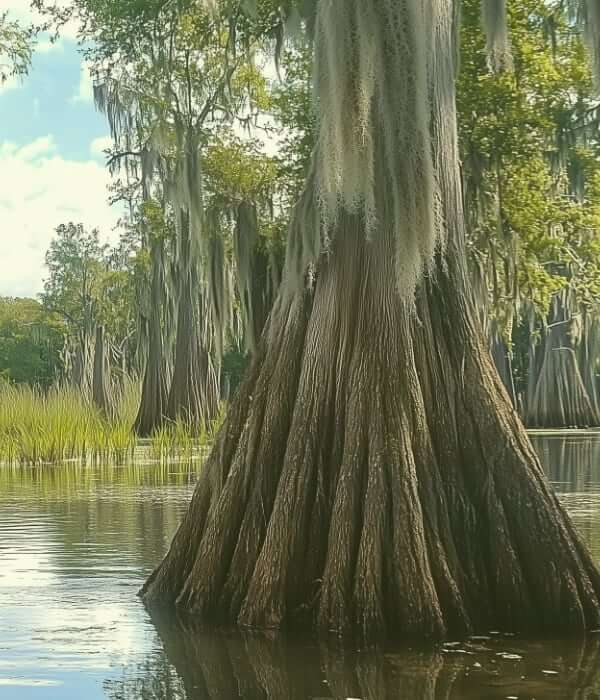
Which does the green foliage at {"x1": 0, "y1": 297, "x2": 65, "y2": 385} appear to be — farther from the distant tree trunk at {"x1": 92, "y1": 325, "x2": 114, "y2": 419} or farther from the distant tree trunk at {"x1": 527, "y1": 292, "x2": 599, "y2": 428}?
the distant tree trunk at {"x1": 527, "y1": 292, "x2": 599, "y2": 428}

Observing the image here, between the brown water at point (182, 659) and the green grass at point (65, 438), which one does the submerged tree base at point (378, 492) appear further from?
the green grass at point (65, 438)

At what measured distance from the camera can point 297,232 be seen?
7.51 meters

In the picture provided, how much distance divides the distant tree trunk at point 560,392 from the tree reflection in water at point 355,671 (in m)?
34.7

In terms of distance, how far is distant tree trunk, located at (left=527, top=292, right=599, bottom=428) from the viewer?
4028 centimetres

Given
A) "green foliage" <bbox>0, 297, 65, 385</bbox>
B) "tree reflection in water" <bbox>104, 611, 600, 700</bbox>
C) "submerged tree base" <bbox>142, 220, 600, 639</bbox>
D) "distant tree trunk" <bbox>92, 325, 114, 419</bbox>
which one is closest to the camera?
"tree reflection in water" <bbox>104, 611, 600, 700</bbox>

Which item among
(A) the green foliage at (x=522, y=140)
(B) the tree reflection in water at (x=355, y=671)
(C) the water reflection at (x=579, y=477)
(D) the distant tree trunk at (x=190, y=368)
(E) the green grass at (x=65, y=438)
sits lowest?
(B) the tree reflection in water at (x=355, y=671)

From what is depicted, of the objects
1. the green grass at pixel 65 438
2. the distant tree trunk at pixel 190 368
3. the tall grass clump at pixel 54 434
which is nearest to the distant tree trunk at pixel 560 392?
the distant tree trunk at pixel 190 368

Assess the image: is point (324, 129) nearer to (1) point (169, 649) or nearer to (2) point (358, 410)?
(2) point (358, 410)

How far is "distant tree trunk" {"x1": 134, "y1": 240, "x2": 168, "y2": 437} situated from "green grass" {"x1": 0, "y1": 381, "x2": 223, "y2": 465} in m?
4.66

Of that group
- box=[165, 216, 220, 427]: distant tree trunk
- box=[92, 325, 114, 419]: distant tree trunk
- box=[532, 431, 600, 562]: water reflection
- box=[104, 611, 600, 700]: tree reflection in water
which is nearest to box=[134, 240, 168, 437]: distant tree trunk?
box=[165, 216, 220, 427]: distant tree trunk

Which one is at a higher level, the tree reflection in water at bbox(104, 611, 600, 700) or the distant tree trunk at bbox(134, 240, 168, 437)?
the distant tree trunk at bbox(134, 240, 168, 437)

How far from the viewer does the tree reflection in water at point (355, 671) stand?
5188mm

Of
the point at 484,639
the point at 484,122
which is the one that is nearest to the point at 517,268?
the point at 484,122

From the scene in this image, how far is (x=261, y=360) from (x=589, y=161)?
15.3 m
